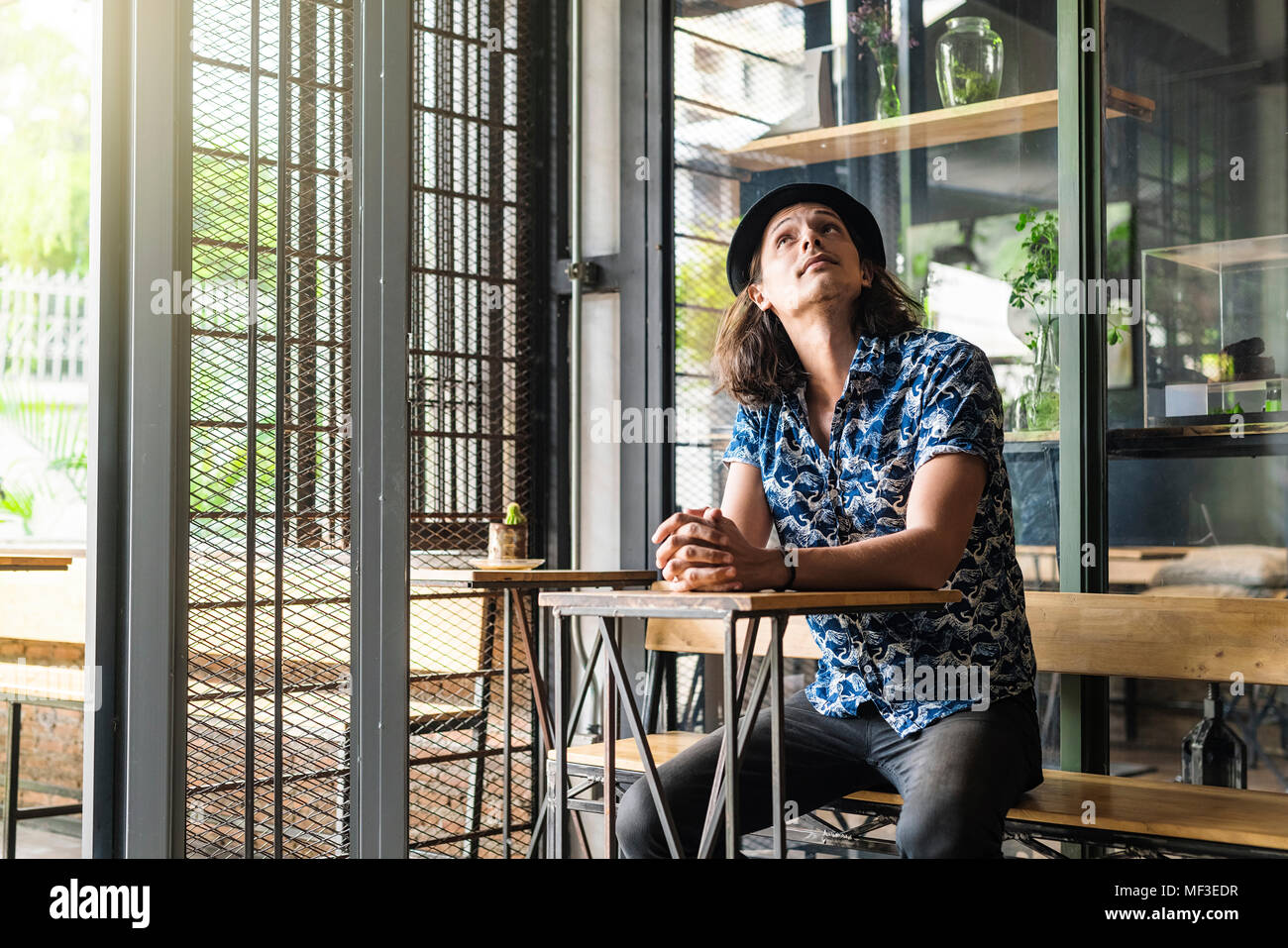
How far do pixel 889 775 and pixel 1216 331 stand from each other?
1.39 m

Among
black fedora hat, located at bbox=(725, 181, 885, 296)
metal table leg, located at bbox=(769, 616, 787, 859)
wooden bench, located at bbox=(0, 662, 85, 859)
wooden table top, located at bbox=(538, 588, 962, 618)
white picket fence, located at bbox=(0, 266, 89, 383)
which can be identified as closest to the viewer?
wooden table top, located at bbox=(538, 588, 962, 618)

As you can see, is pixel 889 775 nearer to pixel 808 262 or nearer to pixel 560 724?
pixel 560 724

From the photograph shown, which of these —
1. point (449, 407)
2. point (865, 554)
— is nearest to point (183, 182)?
point (865, 554)

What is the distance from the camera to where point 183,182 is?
Result: 1786 millimetres

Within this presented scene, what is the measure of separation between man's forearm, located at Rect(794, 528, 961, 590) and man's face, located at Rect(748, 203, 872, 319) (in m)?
0.57

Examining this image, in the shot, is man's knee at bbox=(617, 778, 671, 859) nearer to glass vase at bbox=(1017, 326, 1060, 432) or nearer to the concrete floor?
glass vase at bbox=(1017, 326, 1060, 432)

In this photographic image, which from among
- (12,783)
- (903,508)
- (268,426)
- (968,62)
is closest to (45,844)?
(12,783)

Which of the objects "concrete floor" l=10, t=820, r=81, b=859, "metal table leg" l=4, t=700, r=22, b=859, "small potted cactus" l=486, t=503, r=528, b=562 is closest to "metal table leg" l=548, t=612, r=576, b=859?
"small potted cactus" l=486, t=503, r=528, b=562

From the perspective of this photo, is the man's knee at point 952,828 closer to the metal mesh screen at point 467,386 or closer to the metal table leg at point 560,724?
the metal table leg at point 560,724

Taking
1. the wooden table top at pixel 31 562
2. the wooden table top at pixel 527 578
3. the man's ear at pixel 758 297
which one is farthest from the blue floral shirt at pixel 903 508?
the wooden table top at pixel 31 562

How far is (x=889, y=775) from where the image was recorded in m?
2.21

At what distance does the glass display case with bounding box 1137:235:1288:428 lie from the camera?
2.85 metres
